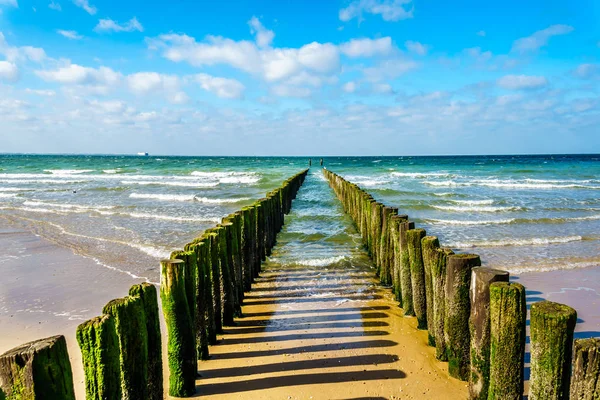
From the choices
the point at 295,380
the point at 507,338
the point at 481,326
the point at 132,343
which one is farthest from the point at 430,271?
the point at 132,343

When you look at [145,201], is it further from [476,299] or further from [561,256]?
[476,299]

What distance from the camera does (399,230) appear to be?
21.1ft

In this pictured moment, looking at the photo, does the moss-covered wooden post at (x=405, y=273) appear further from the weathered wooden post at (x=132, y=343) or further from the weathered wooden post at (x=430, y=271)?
the weathered wooden post at (x=132, y=343)

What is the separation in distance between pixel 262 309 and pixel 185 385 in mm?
2493

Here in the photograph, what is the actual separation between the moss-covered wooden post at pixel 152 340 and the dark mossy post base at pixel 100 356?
526 millimetres

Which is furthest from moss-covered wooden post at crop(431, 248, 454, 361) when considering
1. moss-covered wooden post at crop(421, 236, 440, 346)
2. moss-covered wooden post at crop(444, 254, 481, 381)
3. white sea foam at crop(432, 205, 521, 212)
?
white sea foam at crop(432, 205, 521, 212)

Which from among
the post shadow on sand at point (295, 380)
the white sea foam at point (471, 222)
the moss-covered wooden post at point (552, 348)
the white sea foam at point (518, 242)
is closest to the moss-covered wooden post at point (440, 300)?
the post shadow on sand at point (295, 380)

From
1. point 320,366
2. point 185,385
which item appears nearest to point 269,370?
point 320,366

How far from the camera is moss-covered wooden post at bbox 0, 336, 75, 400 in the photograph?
2.24 m

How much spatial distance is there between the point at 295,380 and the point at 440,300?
5.78 ft

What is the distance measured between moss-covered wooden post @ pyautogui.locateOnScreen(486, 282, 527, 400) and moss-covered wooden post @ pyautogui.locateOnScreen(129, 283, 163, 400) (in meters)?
2.72

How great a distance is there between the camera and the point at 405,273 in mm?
6148

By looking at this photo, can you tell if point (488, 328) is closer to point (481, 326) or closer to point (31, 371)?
point (481, 326)

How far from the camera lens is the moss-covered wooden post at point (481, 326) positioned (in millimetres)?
3668
